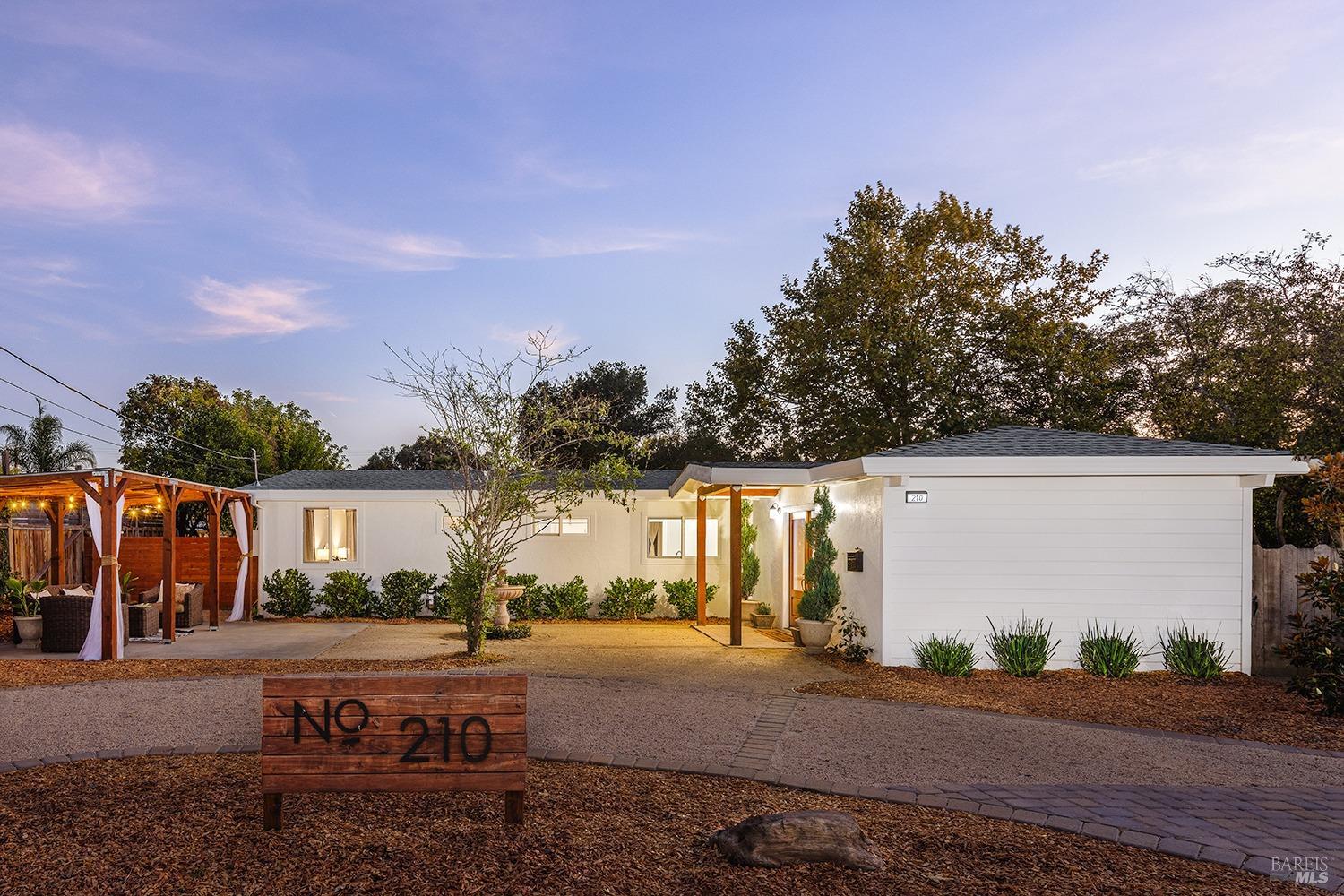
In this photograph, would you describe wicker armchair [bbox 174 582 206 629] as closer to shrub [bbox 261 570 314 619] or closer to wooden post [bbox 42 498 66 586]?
shrub [bbox 261 570 314 619]

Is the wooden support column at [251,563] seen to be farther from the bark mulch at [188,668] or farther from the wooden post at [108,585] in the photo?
the bark mulch at [188,668]

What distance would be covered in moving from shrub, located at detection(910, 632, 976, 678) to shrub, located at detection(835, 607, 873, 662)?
0.73 metres

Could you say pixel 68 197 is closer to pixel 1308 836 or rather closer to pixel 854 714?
pixel 854 714

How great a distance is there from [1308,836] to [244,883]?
5085 mm

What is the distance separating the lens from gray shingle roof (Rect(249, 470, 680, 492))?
57.0 ft

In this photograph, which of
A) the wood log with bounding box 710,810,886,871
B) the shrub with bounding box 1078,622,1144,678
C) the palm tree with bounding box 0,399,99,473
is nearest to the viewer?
the wood log with bounding box 710,810,886,871

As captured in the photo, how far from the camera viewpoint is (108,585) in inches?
430

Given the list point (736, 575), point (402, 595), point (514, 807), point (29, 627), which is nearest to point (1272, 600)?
point (736, 575)

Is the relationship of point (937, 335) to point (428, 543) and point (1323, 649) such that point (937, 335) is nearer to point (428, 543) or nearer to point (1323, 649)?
point (428, 543)

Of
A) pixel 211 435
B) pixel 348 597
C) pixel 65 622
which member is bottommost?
pixel 348 597

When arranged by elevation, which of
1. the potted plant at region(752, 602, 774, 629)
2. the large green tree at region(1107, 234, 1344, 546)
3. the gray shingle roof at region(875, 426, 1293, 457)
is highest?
the large green tree at region(1107, 234, 1344, 546)

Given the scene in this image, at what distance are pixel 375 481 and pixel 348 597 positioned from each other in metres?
2.54

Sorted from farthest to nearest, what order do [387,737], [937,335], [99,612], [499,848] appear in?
[937,335], [99,612], [387,737], [499,848]

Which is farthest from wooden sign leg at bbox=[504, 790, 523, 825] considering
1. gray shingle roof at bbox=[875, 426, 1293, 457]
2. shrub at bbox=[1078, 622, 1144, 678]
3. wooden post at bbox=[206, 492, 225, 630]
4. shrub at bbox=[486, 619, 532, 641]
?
wooden post at bbox=[206, 492, 225, 630]
